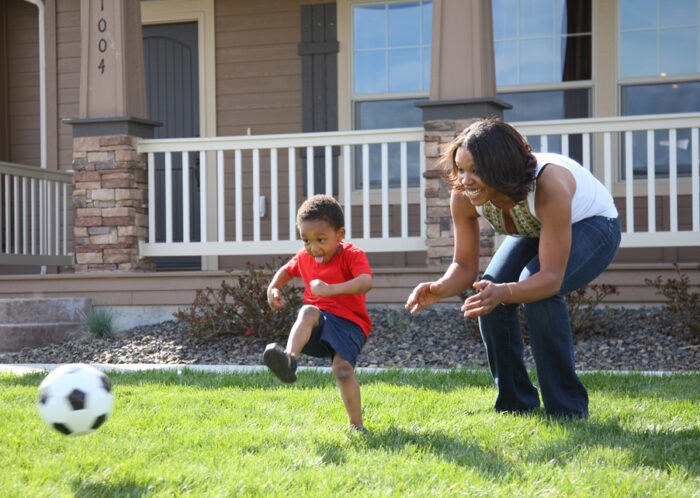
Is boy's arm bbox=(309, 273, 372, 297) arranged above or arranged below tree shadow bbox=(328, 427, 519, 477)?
above

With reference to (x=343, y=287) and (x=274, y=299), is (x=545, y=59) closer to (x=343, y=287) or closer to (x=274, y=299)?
(x=274, y=299)

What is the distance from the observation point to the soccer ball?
102 inches

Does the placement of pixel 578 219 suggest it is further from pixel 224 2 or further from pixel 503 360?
pixel 224 2

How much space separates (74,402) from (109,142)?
498 cm

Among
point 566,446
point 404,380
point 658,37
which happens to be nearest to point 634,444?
point 566,446

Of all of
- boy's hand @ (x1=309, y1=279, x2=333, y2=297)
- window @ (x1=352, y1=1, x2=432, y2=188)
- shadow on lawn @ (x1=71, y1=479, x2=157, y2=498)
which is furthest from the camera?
window @ (x1=352, y1=1, x2=432, y2=188)

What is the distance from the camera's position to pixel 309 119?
853 centimetres

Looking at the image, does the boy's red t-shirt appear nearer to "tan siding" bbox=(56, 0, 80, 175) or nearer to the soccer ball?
the soccer ball

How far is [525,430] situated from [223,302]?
3.62 meters

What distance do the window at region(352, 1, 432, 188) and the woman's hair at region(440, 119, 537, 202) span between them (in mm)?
5336

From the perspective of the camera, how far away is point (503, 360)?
3396mm

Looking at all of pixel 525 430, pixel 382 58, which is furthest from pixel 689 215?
pixel 525 430

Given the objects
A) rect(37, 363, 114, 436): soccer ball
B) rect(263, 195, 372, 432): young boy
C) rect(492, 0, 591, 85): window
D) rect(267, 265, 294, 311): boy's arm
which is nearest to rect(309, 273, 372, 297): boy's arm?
rect(263, 195, 372, 432): young boy

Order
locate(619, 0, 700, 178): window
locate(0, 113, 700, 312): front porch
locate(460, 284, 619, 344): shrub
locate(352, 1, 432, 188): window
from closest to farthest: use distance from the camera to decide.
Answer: locate(460, 284, 619, 344): shrub
locate(0, 113, 700, 312): front porch
locate(619, 0, 700, 178): window
locate(352, 1, 432, 188): window
